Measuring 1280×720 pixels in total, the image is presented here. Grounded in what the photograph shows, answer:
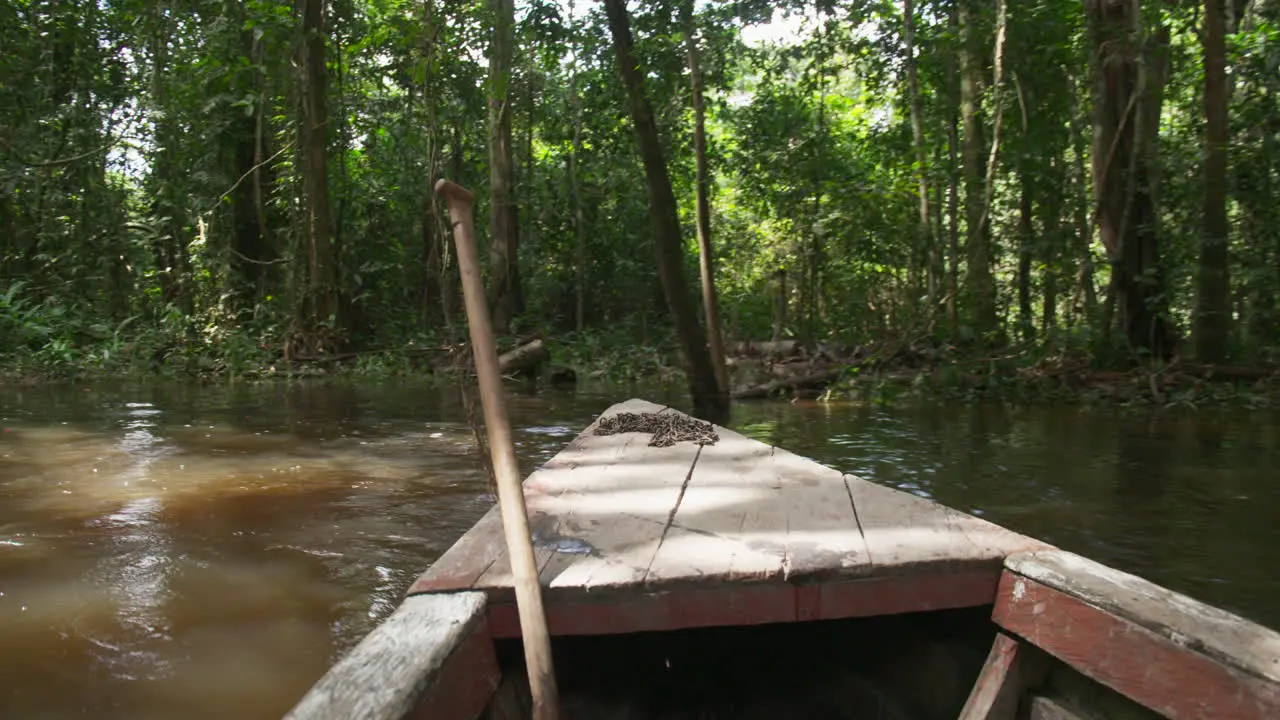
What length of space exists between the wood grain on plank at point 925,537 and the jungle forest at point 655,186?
9.32 feet

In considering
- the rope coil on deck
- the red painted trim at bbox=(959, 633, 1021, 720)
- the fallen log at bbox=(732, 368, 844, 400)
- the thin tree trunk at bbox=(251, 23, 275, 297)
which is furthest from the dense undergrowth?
the red painted trim at bbox=(959, 633, 1021, 720)

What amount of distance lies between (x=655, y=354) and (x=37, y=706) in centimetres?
1087

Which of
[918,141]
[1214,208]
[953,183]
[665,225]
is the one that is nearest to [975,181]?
[953,183]

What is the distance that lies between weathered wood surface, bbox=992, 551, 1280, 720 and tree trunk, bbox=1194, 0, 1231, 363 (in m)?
7.66

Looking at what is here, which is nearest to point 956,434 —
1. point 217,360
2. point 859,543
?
point 859,543

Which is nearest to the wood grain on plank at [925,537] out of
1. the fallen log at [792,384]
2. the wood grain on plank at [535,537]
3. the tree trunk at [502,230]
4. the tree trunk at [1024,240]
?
the wood grain on plank at [535,537]

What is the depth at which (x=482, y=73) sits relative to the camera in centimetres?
1127

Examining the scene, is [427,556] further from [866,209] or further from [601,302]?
[601,302]

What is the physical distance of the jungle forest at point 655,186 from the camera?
8.12 meters

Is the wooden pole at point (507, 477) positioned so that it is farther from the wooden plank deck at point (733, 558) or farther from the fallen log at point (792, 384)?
the fallen log at point (792, 384)

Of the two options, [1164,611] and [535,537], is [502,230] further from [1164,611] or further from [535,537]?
[1164,611]

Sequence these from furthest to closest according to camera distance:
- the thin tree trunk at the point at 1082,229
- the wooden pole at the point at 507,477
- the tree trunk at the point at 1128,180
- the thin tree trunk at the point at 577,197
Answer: the thin tree trunk at the point at 577,197 → the thin tree trunk at the point at 1082,229 → the tree trunk at the point at 1128,180 → the wooden pole at the point at 507,477

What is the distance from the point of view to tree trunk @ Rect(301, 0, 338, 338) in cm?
1040

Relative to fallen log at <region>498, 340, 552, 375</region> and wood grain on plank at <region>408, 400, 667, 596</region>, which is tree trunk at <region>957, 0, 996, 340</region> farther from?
wood grain on plank at <region>408, 400, 667, 596</region>
